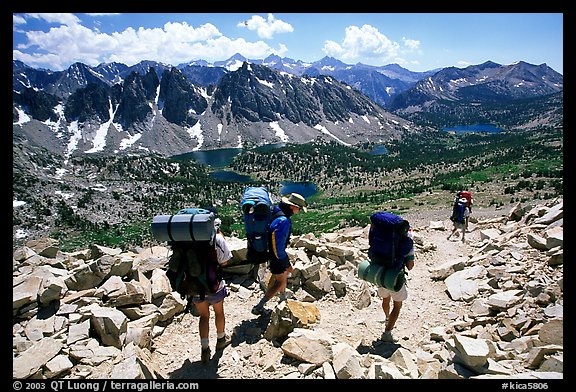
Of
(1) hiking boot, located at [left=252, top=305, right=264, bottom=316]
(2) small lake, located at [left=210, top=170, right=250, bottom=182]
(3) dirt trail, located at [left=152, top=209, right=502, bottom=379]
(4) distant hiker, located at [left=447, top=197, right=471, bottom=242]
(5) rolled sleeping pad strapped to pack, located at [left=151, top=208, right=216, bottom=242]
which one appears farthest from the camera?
(2) small lake, located at [left=210, top=170, right=250, bottom=182]

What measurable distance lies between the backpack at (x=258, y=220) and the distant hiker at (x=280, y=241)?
114 millimetres

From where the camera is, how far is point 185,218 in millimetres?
4984

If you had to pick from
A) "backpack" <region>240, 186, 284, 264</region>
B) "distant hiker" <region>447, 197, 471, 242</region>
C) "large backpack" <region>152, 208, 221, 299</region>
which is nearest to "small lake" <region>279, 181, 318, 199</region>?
"distant hiker" <region>447, 197, 471, 242</region>

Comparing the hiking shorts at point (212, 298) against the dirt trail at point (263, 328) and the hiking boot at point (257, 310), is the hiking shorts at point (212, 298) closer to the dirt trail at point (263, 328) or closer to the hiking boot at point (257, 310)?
the dirt trail at point (263, 328)

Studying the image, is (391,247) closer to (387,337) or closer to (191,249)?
(387,337)

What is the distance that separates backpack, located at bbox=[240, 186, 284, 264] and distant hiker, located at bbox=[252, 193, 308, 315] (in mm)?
114

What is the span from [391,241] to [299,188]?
12989 centimetres

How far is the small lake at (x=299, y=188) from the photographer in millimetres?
126637

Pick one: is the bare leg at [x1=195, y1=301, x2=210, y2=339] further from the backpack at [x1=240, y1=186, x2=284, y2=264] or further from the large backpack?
the backpack at [x1=240, y1=186, x2=284, y2=264]

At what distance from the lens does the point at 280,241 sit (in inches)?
269

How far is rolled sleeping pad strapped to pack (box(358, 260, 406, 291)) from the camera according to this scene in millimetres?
5969

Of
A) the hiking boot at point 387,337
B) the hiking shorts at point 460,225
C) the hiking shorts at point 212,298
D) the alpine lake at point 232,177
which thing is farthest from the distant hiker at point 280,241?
the alpine lake at point 232,177
